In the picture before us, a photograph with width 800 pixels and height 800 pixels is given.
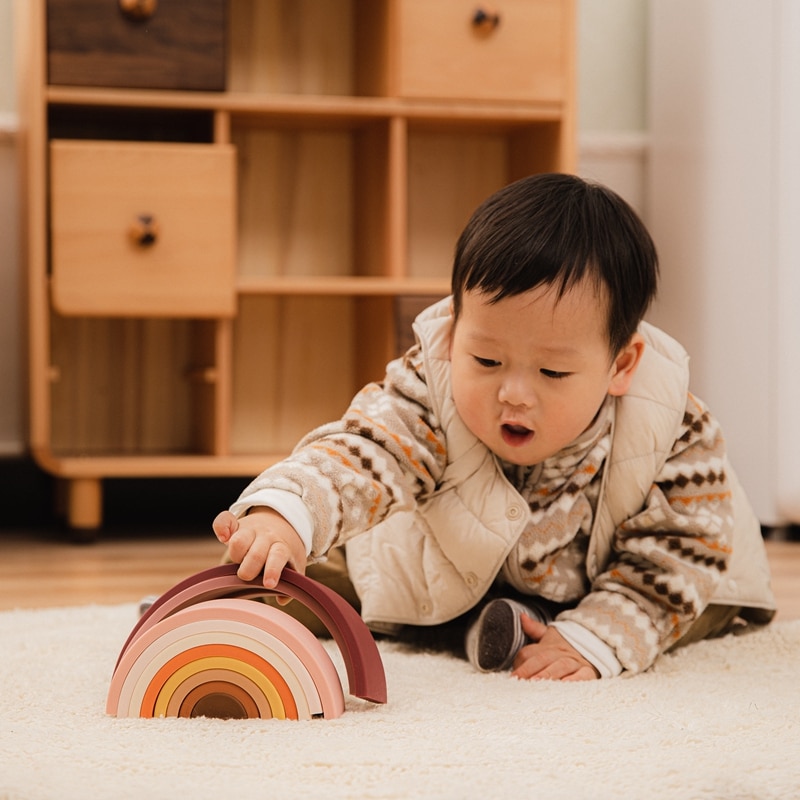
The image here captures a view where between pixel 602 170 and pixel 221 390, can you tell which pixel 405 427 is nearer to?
pixel 221 390

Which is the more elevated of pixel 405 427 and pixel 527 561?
pixel 405 427

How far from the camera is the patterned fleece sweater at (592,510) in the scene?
2.85 ft

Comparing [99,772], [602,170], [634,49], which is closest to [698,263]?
[602,170]

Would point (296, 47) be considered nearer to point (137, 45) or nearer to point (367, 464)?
point (137, 45)

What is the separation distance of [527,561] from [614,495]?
83 mm

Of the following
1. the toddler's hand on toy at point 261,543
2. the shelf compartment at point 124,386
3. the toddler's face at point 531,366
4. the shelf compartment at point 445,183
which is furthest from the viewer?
the shelf compartment at point 445,183

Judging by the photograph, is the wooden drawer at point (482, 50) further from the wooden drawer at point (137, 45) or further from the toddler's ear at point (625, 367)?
the toddler's ear at point (625, 367)

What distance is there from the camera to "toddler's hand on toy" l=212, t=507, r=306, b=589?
2.29 ft

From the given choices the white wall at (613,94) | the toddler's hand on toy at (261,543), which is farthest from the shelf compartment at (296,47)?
the toddler's hand on toy at (261,543)

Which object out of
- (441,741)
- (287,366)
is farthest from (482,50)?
(441,741)

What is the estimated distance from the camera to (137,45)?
1.53 m

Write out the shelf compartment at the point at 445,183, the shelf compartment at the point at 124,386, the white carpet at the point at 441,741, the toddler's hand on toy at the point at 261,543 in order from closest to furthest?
1. the white carpet at the point at 441,741
2. the toddler's hand on toy at the point at 261,543
3. the shelf compartment at the point at 124,386
4. the shelf compartment at the point at 445,183

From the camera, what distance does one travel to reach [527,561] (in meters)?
0.91

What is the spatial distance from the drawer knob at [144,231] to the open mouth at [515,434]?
790 mm
